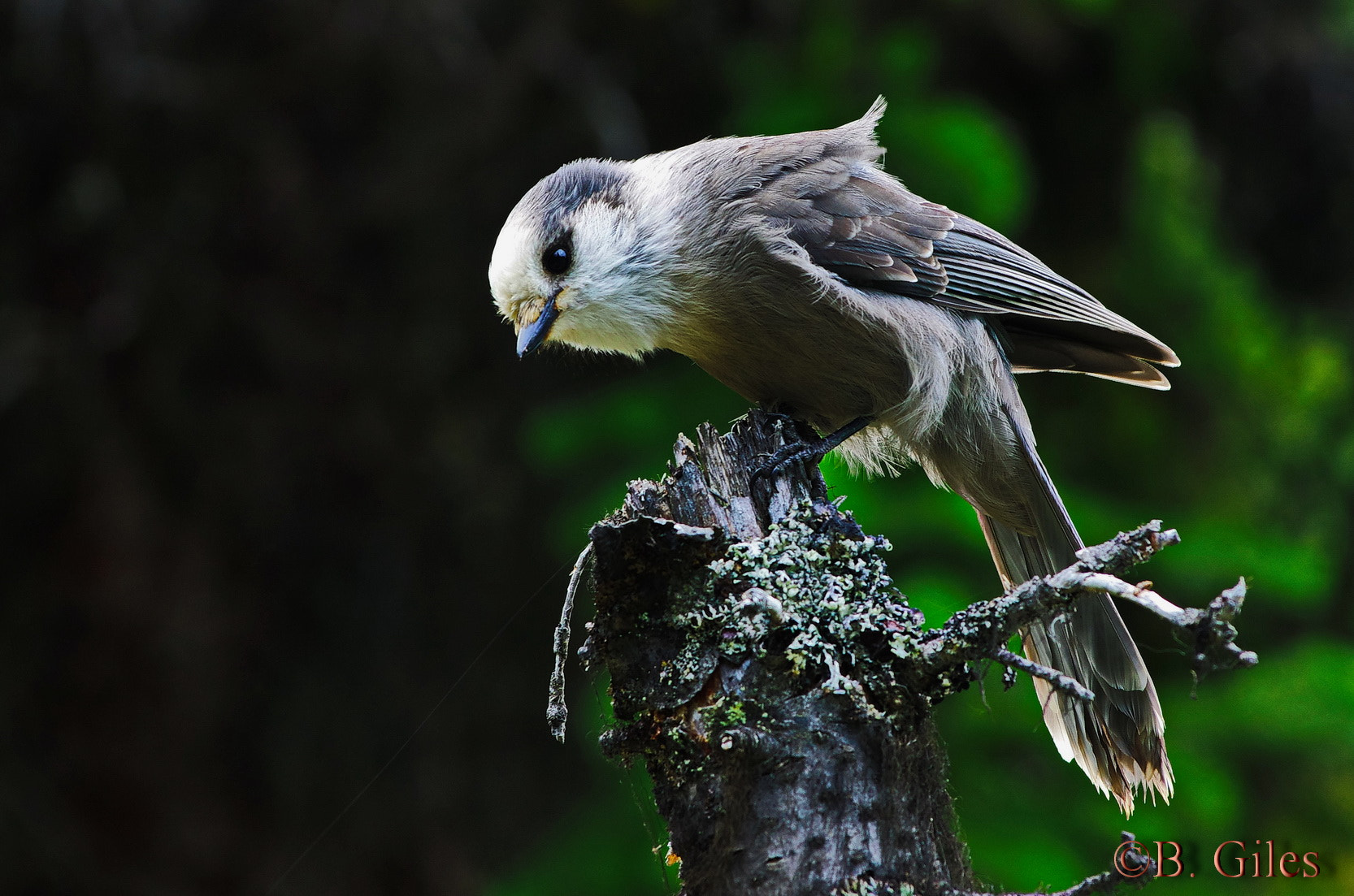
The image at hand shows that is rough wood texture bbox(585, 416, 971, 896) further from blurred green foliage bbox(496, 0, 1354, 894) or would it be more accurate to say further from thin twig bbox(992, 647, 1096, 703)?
blurred green foliage bbox(496, 0, 1354, 894)

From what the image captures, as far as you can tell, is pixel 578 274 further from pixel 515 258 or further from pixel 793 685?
pixel 793 685

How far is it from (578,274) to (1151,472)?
98.3 inches

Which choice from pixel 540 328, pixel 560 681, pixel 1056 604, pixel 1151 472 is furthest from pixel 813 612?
pixel 1151 472

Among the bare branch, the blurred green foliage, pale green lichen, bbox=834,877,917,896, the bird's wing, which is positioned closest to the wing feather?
the bird's wing

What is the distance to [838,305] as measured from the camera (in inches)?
104

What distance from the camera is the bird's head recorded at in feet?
9.21

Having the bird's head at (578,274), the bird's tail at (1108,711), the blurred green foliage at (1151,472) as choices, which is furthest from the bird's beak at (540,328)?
the bird's tail at (1108,711)

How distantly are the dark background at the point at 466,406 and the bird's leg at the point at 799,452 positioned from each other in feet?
3.30

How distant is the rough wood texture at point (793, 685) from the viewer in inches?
62.8

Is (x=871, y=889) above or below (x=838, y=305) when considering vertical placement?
below

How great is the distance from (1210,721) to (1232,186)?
9.46ft

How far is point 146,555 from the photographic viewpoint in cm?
489

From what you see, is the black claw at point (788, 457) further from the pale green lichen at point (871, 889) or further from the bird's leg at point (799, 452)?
the pale green lichen at point (871, 889)

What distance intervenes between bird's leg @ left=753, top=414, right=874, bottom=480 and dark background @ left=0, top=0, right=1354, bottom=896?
1005mm
